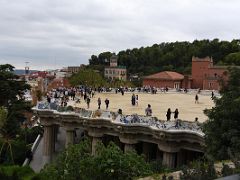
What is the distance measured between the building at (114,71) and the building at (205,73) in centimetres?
3668

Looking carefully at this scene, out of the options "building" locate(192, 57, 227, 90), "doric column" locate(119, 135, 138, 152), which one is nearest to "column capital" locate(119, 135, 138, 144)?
"doric column" locate(119, 135, 138, 152)

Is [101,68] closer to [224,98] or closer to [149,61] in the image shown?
[149,61]

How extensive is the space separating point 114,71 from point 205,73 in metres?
55.5

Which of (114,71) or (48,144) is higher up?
(114,71)

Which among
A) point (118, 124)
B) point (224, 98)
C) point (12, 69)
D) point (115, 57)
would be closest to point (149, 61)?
point (115, 57)

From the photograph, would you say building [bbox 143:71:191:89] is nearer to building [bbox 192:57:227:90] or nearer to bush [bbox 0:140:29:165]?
building [bbox 192:57:227:90]

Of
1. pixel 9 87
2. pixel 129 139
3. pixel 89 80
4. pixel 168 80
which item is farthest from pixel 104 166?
pixel 168 80

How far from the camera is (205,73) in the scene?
86625 millimetres

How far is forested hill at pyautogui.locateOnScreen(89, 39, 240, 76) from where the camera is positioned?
104750 millimetres

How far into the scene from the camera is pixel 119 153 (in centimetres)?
1440

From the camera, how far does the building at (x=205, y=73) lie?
275 feet

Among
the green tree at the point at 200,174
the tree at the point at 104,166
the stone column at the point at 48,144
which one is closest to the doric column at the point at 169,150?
the tree at the point at 104,166

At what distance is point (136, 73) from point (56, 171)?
11611 cm

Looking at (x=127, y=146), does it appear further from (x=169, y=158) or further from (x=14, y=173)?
(x=14, y=173)
